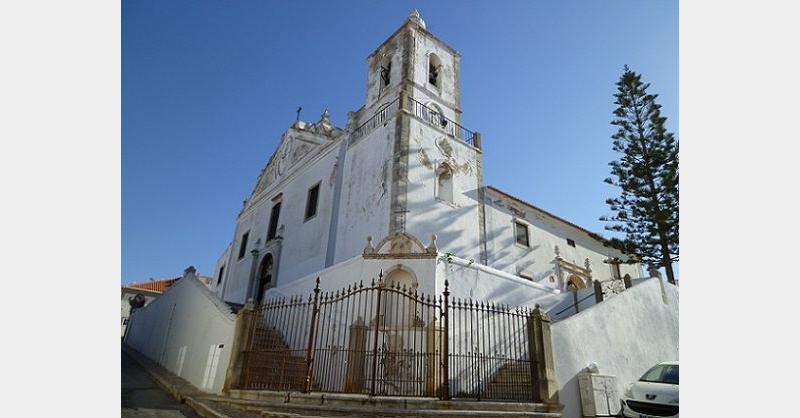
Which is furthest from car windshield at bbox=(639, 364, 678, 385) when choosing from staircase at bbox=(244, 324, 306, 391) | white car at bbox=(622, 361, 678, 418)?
staircase at bbox=(244, 324, 306, 391)

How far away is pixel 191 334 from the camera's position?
9.92 meters

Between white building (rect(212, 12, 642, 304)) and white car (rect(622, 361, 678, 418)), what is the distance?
3115 millimetres

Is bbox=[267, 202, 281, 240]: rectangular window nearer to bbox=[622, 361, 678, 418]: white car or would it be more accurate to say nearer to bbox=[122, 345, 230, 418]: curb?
bbox=[122, 345, 230, 418]: curb

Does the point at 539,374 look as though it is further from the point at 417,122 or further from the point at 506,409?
the point at 417,122

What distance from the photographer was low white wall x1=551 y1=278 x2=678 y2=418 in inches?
275

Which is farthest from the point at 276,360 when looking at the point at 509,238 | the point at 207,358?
the point at 509,238

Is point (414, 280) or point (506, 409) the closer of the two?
point (506, 409)

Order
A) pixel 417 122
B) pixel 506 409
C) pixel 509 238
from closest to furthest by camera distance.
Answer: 1. pixel 506 409
2. pixel 417 122
3. pixel 509 238

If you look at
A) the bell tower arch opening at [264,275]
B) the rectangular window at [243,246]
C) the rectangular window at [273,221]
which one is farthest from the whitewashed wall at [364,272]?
the rectangular window at [243,246]

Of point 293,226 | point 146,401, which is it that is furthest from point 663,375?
point 293,226

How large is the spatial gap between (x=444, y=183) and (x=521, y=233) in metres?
4.31
